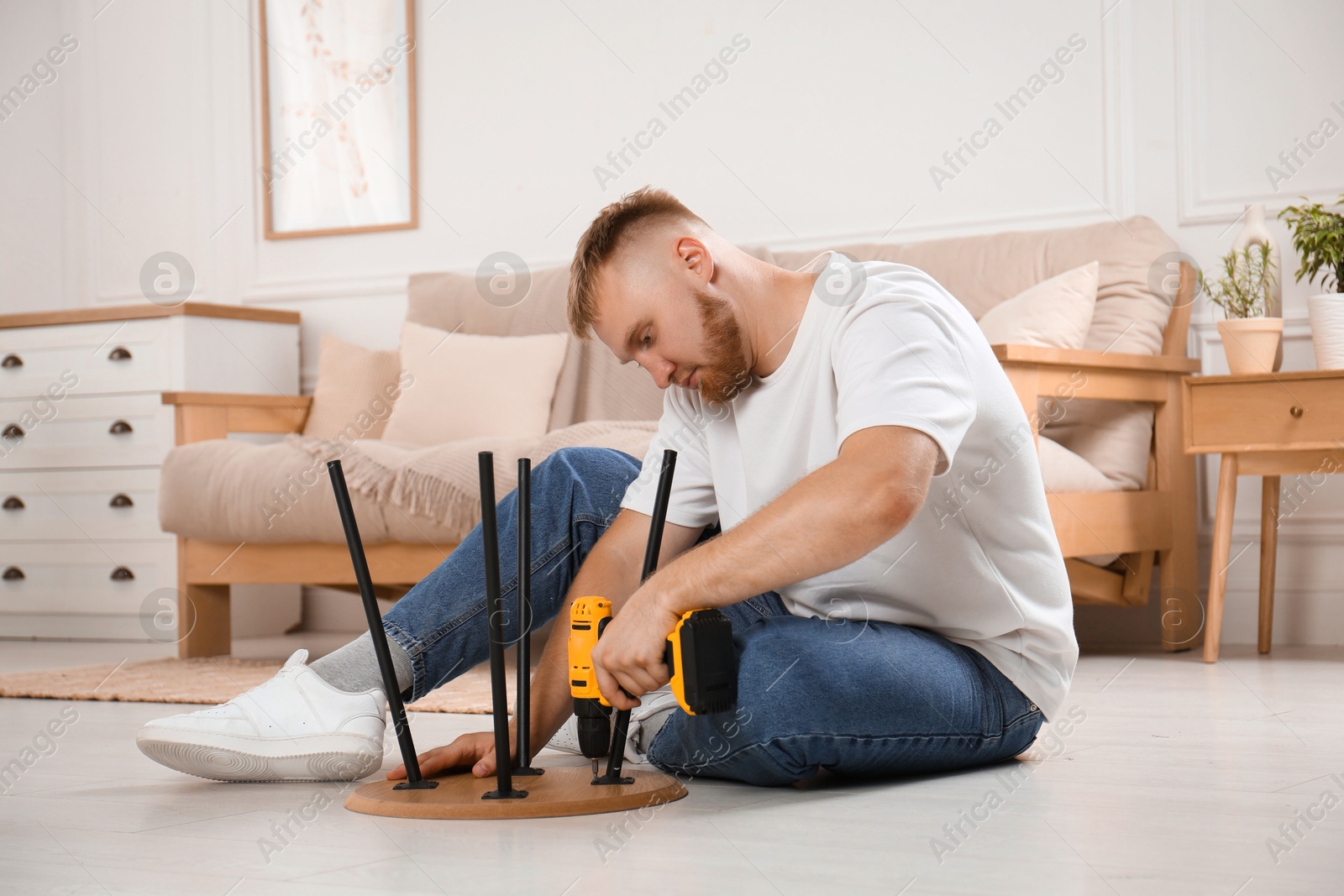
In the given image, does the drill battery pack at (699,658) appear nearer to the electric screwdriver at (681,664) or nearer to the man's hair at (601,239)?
the electric screwdriver at (681,664)

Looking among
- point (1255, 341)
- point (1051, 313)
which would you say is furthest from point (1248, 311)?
point (1051, 313)

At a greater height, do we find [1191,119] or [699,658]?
[1191,119]

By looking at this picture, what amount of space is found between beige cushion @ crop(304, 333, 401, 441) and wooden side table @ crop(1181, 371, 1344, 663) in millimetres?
1738

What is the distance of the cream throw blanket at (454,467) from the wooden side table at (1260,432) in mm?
994

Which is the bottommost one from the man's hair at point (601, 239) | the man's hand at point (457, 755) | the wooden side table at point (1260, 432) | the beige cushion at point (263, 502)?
the man's hand at point (457, 755)

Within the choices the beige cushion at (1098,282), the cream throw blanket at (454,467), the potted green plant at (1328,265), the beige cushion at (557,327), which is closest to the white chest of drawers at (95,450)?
the beige cushion at (557,327)

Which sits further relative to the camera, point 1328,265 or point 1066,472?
point 1328,265

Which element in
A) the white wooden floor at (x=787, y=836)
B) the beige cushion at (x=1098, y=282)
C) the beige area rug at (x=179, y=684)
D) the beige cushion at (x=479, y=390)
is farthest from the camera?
the beige cushion at (x=479, y=390)

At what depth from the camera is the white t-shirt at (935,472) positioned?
106cm

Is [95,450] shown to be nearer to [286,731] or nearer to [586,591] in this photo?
[286,731]

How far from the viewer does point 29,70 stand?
13.0ft

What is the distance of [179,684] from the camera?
2.24 meters

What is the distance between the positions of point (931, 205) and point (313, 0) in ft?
6.03

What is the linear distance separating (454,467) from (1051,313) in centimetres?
113
